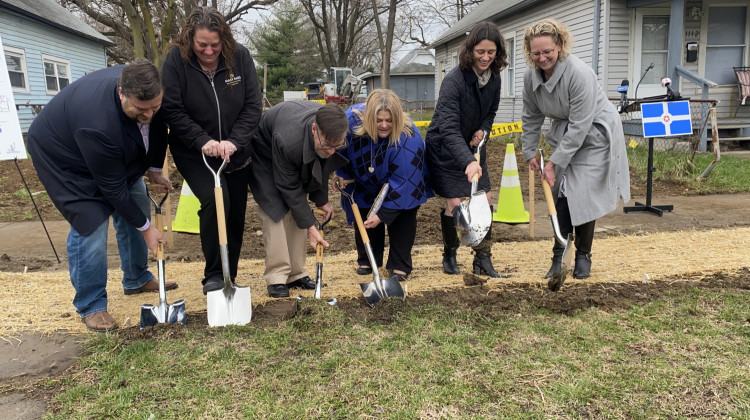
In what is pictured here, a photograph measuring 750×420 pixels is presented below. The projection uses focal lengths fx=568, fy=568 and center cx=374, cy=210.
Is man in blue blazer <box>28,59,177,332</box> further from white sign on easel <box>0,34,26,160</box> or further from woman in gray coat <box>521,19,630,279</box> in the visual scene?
woman in gray coat <box>521,19,630,279</box>

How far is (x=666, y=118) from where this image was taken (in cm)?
698

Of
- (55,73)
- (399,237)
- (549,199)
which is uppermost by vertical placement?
(55,73)

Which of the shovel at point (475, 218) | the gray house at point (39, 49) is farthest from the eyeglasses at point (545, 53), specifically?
the gray house at point (39, 49)

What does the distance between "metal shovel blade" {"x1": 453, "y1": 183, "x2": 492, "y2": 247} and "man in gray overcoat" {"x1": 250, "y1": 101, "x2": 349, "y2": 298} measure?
0.92 meters

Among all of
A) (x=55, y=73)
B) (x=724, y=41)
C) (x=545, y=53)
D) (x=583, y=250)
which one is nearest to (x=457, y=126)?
(x=545, y=53)

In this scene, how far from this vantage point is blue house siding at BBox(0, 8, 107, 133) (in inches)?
624

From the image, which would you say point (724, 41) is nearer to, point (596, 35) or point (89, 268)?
point (596, 35)

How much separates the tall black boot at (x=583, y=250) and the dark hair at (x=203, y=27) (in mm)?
2716

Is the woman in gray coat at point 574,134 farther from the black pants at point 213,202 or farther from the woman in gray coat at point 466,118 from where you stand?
the black pants at point 213,202

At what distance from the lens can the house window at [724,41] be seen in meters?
12.3

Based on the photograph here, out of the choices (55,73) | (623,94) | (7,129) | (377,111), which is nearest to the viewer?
(377,111)

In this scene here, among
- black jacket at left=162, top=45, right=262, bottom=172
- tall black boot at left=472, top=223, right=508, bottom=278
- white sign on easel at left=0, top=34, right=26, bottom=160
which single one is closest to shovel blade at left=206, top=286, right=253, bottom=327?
black jacket at left=162, top=45, right=262, bottom=172

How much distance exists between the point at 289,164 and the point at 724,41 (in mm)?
12492

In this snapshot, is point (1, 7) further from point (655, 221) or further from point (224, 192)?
point (655, 221)
